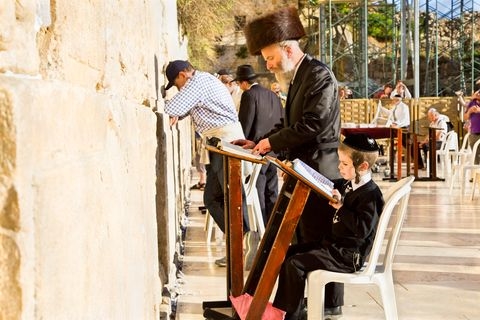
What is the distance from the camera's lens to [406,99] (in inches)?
667

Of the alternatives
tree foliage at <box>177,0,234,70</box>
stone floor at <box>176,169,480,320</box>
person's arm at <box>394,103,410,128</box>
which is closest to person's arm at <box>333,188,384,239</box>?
stone floor at <box>176,169,480,320</box>

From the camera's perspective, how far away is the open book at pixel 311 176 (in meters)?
2.79

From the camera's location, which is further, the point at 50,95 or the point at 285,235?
the point at 285,235

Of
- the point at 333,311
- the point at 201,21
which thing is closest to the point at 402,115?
the point at 201,21

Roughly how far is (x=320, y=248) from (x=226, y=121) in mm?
1834

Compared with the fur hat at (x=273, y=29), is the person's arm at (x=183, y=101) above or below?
below

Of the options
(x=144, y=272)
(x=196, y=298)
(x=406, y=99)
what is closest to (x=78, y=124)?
(x=144, y=272)

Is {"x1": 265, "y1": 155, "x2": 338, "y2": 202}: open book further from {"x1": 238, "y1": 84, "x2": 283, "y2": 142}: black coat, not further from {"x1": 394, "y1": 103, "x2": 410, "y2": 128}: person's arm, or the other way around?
{"x1": 394, "y1": 103, "x2": 410, "y2": 128}: person's arm

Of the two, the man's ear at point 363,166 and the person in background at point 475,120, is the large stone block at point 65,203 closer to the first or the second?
the man's ear at point 363,166

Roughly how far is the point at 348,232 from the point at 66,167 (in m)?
2.12

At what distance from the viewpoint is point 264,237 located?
331 centimetres

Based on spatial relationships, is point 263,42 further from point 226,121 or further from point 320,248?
point 226,121

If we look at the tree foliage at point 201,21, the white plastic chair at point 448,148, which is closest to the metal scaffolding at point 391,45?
the white plastic chair at point 448,148

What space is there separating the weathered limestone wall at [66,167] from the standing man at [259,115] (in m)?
3.44
